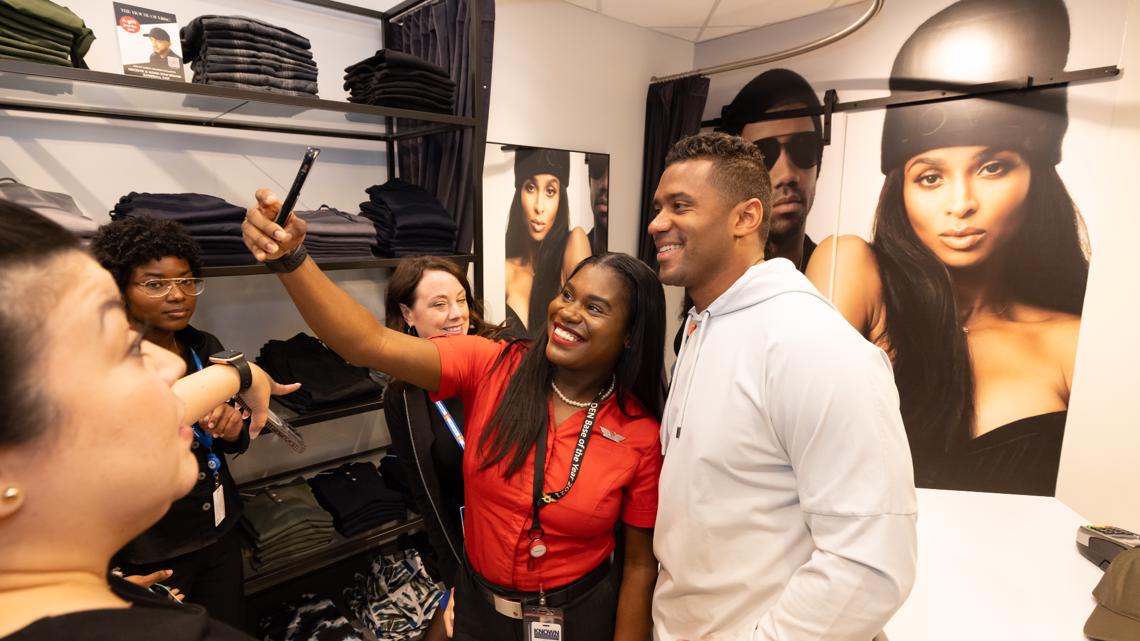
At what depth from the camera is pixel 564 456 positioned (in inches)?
50.9

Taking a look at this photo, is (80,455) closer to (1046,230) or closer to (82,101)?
(82,101)

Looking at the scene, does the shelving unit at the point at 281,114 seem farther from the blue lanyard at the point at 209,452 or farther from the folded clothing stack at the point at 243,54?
the blue lanyard at the point at 209,452

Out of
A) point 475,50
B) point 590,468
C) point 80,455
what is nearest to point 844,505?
point 590,468

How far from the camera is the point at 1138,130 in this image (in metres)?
2.22

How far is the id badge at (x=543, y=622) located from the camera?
1.26 metres

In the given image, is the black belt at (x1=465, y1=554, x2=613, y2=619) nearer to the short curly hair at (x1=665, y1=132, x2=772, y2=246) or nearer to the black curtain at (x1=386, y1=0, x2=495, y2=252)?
the short curly hair at (x1=665, y1=132, x2=772, y2=246)

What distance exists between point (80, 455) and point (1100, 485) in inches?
137

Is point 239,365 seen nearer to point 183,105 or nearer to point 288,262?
point 288,262

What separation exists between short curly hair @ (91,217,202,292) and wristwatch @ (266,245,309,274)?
86 cm

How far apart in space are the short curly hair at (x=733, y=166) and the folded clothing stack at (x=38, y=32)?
1.64 metres

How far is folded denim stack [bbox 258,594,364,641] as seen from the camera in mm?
2088

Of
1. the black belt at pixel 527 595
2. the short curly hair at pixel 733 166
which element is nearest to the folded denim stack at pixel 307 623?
the black belt at pixel 527 595

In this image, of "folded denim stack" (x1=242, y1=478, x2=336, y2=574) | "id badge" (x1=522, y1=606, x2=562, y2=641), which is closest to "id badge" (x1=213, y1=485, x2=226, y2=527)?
"folded denim stack" (x1=242, y1=478, x2=336, y2=574)

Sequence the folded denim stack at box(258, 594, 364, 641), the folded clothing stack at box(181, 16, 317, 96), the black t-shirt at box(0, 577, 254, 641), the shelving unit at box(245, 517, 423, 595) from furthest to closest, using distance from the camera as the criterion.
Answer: the folded denim stack at box(258, 594, 364, 641), the shelving unit at box(245, 517, 423, 595), the folded clothing stack at box(181, 16, 317, 96), the black t-shirt at box(0, 577, 254, 641)
